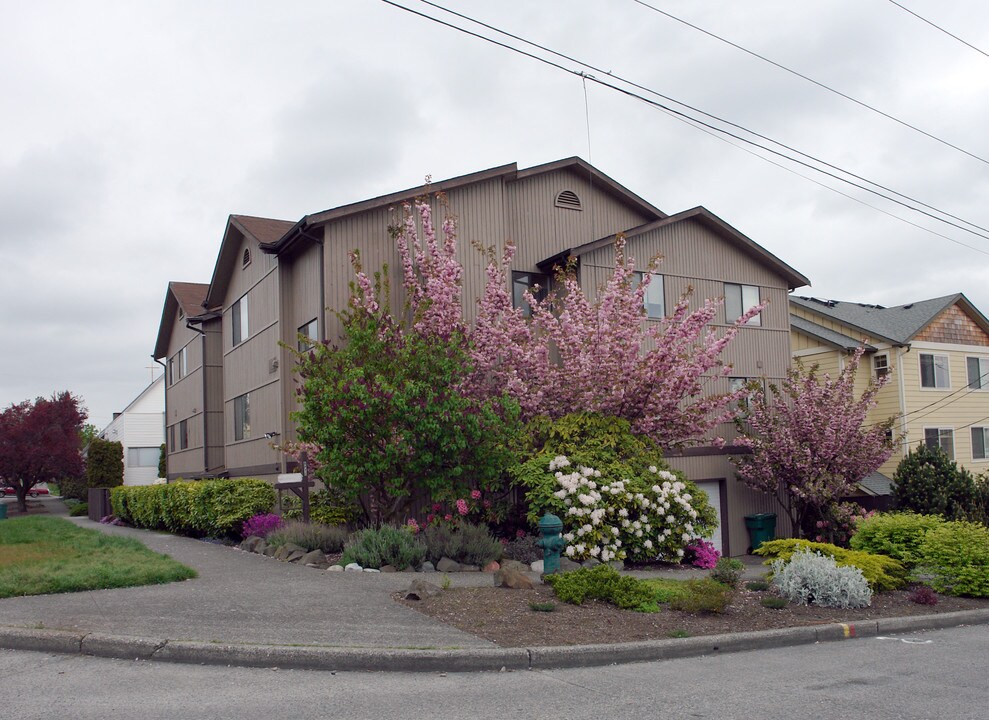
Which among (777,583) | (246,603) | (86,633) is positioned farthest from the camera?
(777,583)

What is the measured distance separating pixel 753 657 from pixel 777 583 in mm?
2910

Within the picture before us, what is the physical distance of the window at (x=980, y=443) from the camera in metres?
30.5

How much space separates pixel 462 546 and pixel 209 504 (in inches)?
274

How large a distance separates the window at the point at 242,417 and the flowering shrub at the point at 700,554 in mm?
11494

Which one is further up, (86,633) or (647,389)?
(647,389)

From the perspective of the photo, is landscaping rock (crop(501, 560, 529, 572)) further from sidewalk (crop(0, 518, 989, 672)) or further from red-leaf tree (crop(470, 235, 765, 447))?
red-leaf tree (crop(470, 235, 765, 447))

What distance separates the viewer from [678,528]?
609 inches

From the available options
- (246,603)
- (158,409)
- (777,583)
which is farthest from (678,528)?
(158,409)

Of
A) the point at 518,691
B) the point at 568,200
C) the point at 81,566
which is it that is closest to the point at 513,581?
the point at 518,691

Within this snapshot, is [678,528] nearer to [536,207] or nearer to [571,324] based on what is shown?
[571,324]

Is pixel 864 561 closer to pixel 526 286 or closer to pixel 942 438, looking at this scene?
pixel 526 286

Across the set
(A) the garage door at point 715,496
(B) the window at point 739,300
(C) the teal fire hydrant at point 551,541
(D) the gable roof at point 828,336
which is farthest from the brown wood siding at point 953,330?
(C) the teal fire hydrant at point 551,541

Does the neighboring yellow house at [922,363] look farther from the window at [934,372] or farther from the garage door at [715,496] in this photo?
the garage door at [715,496]

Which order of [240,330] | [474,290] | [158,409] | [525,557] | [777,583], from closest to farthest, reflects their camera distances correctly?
[777,583], [525,557], [474,290], [240,330], [158,409]
